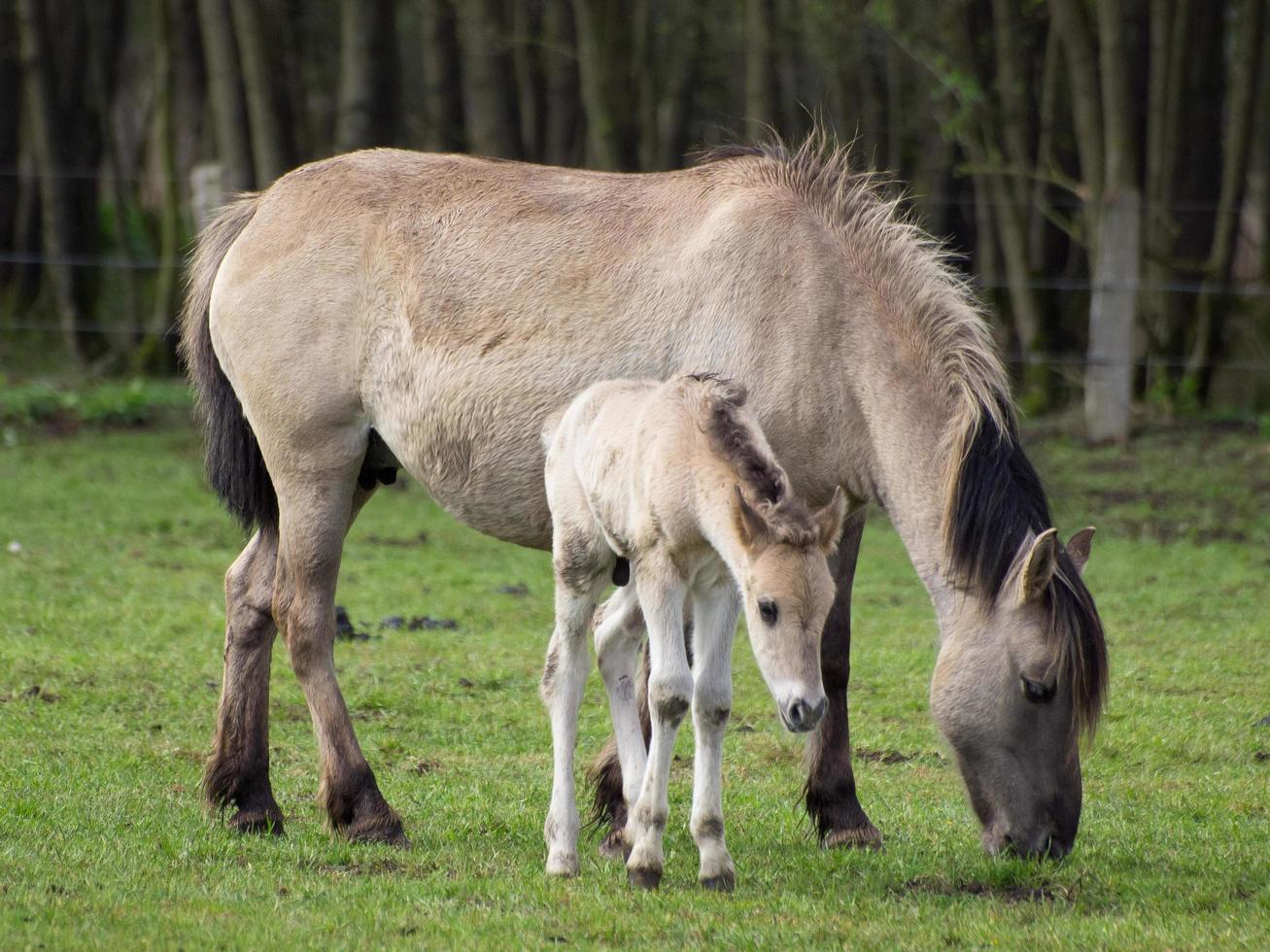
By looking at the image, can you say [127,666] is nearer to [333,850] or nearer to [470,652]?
[470,652]

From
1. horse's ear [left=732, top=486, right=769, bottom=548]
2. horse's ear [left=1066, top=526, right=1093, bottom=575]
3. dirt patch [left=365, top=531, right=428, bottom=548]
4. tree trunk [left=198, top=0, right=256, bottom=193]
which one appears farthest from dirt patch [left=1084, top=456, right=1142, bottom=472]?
horse's ear [left=732, top=486, right=769, bottom=548]

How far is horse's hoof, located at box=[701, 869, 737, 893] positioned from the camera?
4.79 metres

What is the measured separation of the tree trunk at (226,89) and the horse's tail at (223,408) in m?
10.7

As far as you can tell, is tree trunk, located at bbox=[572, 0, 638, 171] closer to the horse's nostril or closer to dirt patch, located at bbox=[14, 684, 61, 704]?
dirt patch, located at bbox=[14, 684, 61, 704]

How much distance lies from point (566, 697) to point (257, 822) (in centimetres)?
139

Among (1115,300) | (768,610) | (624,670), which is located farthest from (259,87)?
(768,610)

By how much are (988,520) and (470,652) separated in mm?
4084

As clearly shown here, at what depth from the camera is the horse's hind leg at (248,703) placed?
5.89 metres

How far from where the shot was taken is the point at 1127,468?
1432 centimetres

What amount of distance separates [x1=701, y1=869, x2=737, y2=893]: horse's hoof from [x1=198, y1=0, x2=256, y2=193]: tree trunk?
44.2 feet

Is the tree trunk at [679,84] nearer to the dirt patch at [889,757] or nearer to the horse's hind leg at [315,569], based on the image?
the dirt patch at [889,757]

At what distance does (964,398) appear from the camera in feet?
17.3

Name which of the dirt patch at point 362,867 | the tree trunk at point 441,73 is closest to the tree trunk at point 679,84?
the tree trunk at point 441,73

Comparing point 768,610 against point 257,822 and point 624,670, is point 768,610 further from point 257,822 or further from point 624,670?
point 257,822
